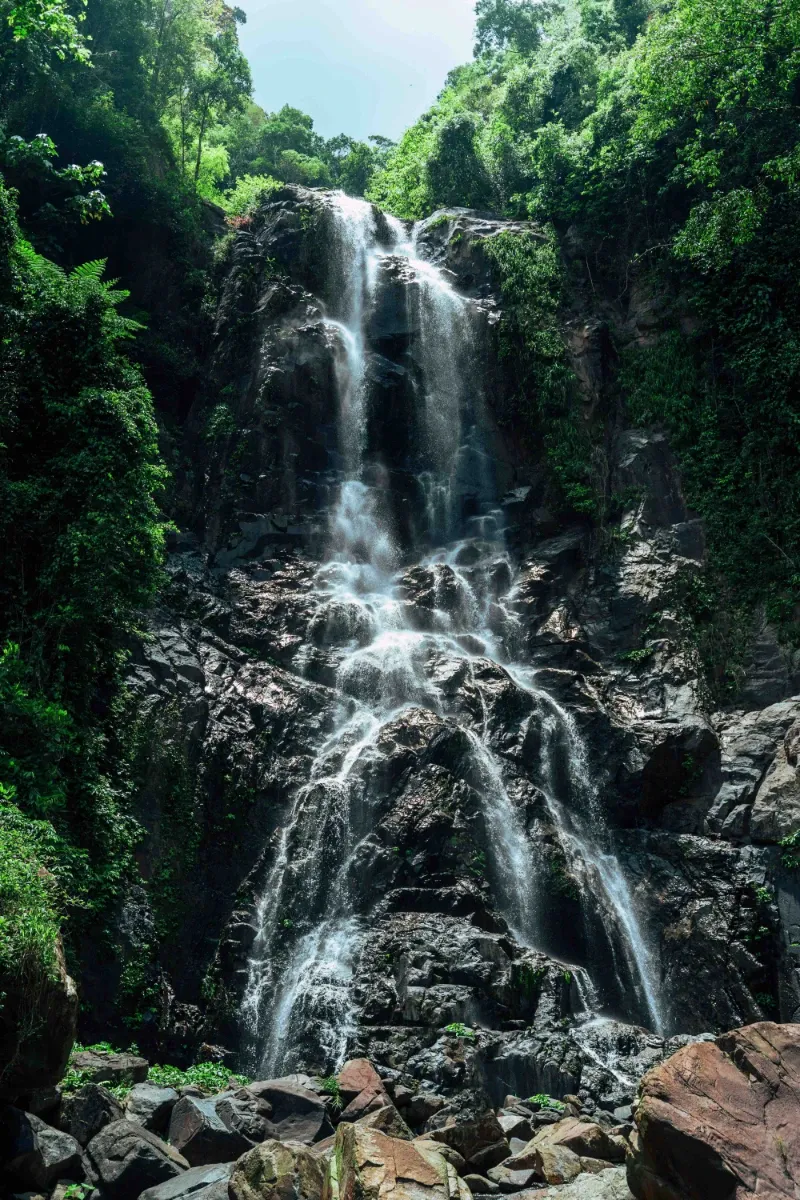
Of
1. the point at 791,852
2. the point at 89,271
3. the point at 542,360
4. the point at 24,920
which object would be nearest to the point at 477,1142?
the point at 24,920

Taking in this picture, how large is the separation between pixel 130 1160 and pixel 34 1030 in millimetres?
1333

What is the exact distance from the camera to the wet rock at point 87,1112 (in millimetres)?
7039

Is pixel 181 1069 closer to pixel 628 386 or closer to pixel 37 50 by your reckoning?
pixel 628 386

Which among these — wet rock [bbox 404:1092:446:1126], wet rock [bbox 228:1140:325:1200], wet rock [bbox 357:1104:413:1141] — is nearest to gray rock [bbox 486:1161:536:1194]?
wet rock [bbox 357:1104:413:1141]

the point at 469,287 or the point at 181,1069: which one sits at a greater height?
the point at 469,287

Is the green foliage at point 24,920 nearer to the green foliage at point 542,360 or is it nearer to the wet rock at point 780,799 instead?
the wet rock at point 780,799

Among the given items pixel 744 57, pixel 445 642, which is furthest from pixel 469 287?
pixel 445 642

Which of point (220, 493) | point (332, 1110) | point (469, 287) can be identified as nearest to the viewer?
point (332, 1110)

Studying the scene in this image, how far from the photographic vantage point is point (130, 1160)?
671 cm

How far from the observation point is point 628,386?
21.6 metres

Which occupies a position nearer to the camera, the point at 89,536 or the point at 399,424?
the point at 89,536

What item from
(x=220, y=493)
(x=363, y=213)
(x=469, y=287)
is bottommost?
(x=220, y=493)

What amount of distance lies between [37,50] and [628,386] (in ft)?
54.6

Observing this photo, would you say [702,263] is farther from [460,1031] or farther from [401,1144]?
[401,1144]
